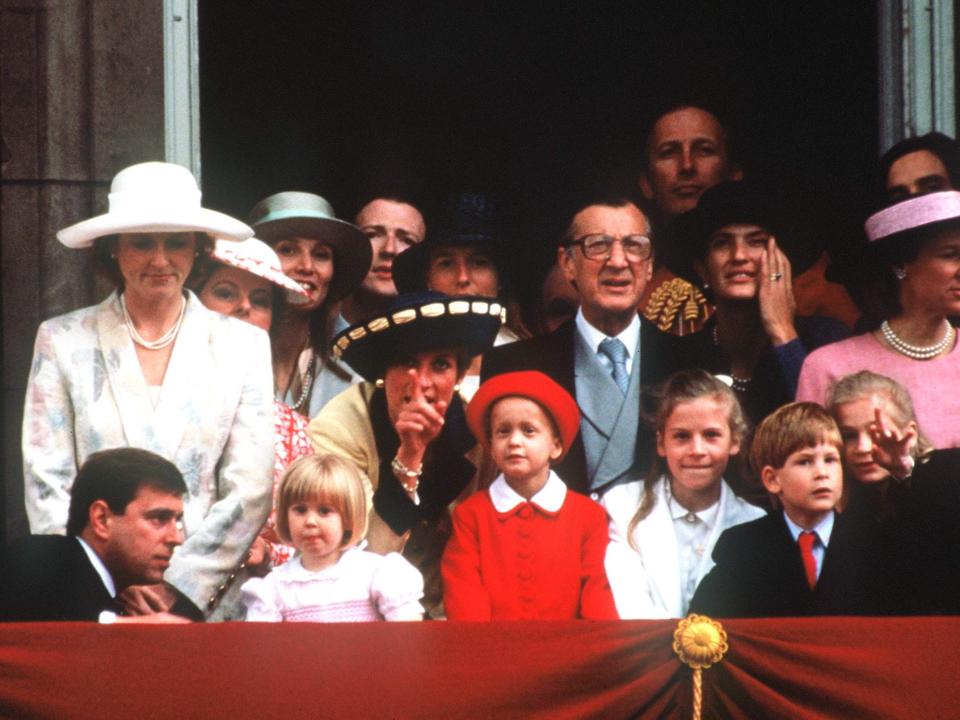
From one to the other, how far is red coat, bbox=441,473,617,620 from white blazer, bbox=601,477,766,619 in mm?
56

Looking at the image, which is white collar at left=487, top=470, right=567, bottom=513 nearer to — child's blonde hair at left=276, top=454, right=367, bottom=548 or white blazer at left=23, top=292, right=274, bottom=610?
child's blonde hair at left=276, top=454, right=367, bottom=548

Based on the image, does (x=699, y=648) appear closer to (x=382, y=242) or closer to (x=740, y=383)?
(x=740, y=383)

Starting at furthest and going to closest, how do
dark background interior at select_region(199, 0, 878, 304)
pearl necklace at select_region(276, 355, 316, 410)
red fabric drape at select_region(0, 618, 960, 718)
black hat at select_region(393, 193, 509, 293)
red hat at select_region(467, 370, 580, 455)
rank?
dark background interior at select_region(199, 0, 878, 304)
black hat at select_region(393, 193, 509, 293)
pearl necklace at select_region(276, 355, 316, 410)
red hat at select_region(467, 370, 580, 455)
red fabric drape at select_region(0, 618, 960, 718)

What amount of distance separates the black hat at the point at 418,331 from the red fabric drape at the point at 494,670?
1.13 meters

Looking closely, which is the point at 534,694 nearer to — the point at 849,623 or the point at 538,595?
the point at 538,595

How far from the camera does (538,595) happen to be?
328 inches

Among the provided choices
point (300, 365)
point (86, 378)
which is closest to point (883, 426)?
point (300, 365)

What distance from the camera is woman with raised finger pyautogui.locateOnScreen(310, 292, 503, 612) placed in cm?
855

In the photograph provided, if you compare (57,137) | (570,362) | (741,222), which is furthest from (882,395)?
(57,137)

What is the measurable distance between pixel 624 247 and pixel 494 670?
1.78m

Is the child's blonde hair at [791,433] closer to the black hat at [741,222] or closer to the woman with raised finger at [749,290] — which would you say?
the woman with raised finger at [749,290]

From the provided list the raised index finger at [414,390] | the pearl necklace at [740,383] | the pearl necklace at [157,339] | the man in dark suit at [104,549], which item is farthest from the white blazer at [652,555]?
the pearl necklace at [157,339]

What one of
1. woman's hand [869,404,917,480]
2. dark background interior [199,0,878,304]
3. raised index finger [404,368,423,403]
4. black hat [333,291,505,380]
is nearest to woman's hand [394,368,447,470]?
raised index finger [404,368,423,403]

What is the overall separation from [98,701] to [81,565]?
570 mm
